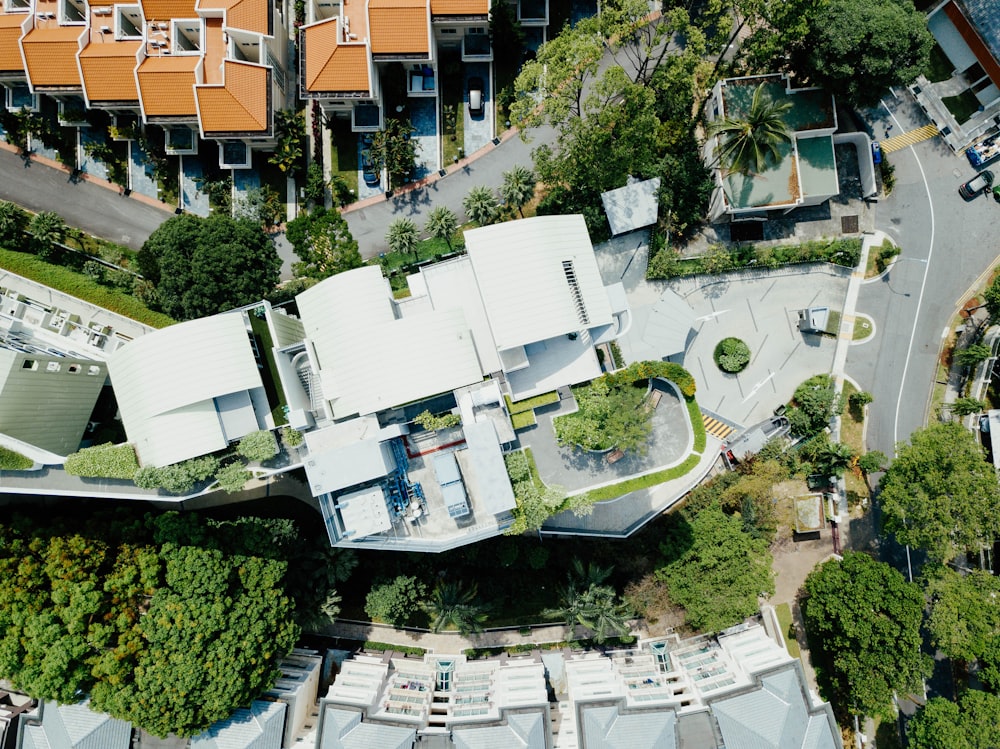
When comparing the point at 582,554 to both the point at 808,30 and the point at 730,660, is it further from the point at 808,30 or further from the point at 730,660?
the point at 808,30

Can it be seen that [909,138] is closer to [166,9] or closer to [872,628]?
[872,628]

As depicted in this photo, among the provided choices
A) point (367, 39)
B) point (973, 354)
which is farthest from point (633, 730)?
point (367, 39)

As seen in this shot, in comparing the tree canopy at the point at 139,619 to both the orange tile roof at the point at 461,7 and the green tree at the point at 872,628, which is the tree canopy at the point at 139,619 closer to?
the green tree at the point at 872,628

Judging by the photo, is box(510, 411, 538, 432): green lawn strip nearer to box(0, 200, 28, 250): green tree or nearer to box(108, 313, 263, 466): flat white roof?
box(108, 313, 263, 466): flat white roof

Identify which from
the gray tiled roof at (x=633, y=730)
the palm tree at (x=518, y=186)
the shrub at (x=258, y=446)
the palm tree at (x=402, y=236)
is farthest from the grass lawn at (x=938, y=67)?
the shrub at (x=258, y=446)

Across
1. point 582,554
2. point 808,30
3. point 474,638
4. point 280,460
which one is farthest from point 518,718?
point 808,30

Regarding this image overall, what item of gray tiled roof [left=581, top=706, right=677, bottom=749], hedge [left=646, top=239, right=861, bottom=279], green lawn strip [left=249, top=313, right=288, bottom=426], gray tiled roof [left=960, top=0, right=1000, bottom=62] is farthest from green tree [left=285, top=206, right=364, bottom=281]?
gray tiled roof [left=960, top=0, right=1000, bottom=62]
